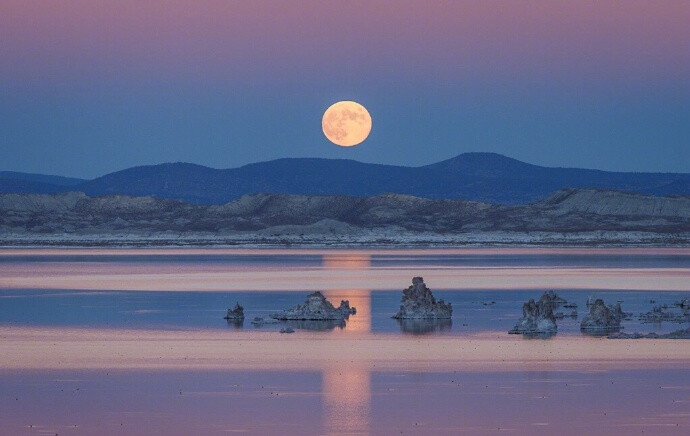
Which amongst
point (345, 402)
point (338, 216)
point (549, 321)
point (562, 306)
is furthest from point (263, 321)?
point (338, 216)

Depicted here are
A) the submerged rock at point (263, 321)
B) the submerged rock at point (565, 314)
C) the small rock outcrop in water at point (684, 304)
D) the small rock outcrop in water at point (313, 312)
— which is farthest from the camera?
the small rock outcrop in water at point (684, 304)

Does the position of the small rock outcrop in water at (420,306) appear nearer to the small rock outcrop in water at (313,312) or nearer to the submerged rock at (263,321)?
the small rock outcrop in water at (313,312)

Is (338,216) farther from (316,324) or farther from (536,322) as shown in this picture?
(536,322)

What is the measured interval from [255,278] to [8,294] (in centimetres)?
1312

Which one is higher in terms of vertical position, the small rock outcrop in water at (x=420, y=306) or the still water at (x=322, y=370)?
the small rock outcrop in water at (x=420, y=306)

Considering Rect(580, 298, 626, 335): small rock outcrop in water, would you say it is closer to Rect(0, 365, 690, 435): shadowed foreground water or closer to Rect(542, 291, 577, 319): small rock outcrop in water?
Rect(542, 291, 577, 319): small rock outcrop in water

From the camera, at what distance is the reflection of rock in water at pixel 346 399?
1636 cm

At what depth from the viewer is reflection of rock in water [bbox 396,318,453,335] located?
30264 millimetres

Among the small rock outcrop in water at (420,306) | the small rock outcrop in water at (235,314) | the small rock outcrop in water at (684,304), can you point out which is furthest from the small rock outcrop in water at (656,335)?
the small rock outcrop in water at (235,314)

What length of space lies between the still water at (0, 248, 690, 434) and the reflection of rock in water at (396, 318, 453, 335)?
8 cm

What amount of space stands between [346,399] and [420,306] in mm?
14493

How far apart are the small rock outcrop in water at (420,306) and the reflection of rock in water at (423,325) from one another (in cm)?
18

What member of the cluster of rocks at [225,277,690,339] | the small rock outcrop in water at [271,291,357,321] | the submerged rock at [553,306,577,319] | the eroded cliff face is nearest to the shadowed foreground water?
the cluster of rocks at [225,277,690,339]

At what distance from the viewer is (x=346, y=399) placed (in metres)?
18.8
